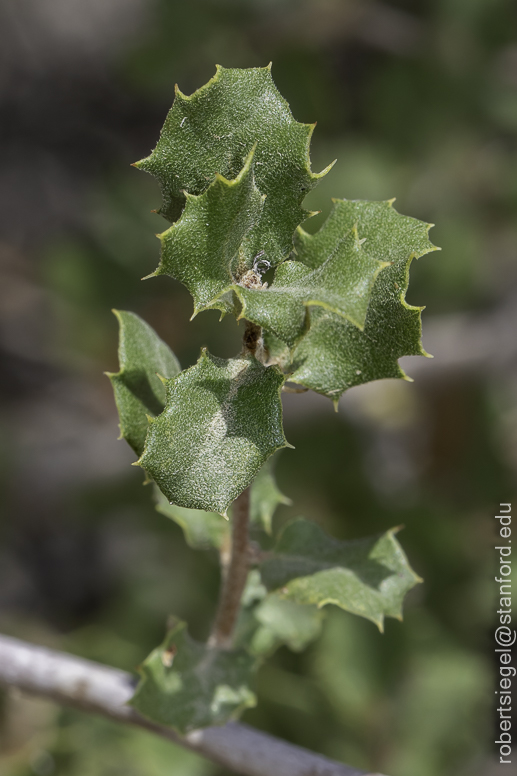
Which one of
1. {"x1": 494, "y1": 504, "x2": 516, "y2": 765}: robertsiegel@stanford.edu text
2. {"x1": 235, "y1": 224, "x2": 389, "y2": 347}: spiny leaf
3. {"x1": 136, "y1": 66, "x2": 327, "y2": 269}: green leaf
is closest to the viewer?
{"x1": 235, "y1": 224, "x2": 389, "y2": 347}: spiny leaf

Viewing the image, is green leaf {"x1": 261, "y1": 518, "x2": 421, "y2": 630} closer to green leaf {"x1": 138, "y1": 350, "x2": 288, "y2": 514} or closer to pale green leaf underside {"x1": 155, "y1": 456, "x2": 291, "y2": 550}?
pale green leaf underside {"x1": 155, "y1": 456, "x2": 291, "y2": 550}

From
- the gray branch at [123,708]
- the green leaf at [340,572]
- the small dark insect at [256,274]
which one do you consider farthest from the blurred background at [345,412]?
the small dark insect at [256,274]

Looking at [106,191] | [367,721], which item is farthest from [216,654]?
[106,191]

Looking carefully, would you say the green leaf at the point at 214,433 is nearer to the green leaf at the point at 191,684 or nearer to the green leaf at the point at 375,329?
the green leaf at the point at 375,329

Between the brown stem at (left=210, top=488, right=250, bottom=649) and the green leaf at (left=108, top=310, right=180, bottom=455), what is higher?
the green leaf at (left=108, top=310, right=180, bottom=455)

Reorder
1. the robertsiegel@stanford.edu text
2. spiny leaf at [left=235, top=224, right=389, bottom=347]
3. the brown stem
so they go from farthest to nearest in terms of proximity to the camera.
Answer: the robertsiegel@stanford.edu text, the brown stem, spiny leaf at [left=235, top=224, right=389, bottom=347]

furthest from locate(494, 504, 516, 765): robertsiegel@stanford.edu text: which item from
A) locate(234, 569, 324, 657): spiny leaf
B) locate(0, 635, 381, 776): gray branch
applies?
locate(0, 635, 381, 776): gray branch

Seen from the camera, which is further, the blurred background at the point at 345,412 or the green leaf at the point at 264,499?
the blurred background at the point at 345,412
